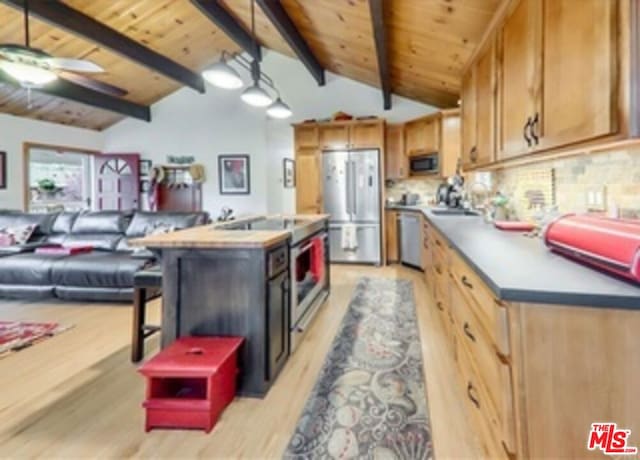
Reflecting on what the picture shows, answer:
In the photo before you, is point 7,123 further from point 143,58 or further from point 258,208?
point 258,208

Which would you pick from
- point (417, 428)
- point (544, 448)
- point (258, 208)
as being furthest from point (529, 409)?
point (258, 208)

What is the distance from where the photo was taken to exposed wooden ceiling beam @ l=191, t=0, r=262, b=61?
4875 mm

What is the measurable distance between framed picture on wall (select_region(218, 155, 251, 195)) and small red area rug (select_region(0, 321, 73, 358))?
4.55m

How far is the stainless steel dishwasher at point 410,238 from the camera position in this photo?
5980 millimetres

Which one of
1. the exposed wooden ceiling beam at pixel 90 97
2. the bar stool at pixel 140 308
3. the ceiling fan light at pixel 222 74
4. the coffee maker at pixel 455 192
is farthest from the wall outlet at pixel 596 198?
the exposed wooden ceiling beam at pixel 90 97

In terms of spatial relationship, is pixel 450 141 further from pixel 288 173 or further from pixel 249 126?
pixel 249 126

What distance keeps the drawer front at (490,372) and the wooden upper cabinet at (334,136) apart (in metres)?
4.86

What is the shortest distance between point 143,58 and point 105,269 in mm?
3293

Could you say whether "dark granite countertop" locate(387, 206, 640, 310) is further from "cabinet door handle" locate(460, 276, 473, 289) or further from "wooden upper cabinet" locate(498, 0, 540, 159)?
"wooden upper cabinet" locate(498, 0, 540, 159)

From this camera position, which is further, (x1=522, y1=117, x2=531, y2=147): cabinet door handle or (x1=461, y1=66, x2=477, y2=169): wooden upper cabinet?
(x1=461, y1=66, x2=477, y2=169): wooden upper cabinet

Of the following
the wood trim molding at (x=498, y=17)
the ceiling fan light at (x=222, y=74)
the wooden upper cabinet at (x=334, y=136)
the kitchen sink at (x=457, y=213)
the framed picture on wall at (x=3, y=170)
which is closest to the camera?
the wood trim molding at (x=498, y=17)

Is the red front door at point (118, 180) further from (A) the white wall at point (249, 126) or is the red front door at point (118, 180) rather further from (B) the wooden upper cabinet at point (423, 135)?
(B) the wooden upper cabinet at point (423, 135)

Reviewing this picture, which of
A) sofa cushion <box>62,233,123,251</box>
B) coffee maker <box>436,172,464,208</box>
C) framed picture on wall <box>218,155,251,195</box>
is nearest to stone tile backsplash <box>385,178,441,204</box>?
coffee maker <box>436,172,464,208</box>

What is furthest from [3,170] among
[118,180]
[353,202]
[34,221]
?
[353,202]
